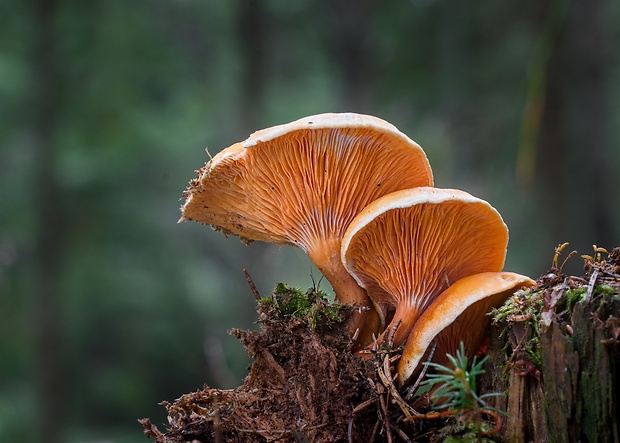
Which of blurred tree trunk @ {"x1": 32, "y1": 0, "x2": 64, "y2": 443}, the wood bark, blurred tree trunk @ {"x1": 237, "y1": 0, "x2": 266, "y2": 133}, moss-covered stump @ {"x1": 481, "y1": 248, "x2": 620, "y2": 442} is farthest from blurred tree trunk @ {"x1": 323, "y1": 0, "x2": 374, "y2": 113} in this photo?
the wood bark

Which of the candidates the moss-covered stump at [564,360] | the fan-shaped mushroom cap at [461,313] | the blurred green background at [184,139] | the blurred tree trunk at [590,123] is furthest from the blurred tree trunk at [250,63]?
the moss-covered stump at [564,360]

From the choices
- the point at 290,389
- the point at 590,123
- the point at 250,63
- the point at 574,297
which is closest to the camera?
the point at 574,297

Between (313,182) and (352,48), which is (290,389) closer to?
(313,182)

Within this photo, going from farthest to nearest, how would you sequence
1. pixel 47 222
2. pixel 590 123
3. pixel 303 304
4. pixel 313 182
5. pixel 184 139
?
pixel 184 139 < pixel 47 222 < pixel 590 123 < pixel 313 182 < pixel 303 304

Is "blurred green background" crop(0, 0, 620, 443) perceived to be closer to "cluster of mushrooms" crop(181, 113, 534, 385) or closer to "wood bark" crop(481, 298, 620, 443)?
"cluster of mushrooms" crop(181, 113, 534, 385)

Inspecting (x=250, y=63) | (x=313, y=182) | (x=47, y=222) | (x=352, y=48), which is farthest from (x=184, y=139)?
(x=313, y=182)

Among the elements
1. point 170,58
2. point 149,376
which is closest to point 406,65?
point 170,58
